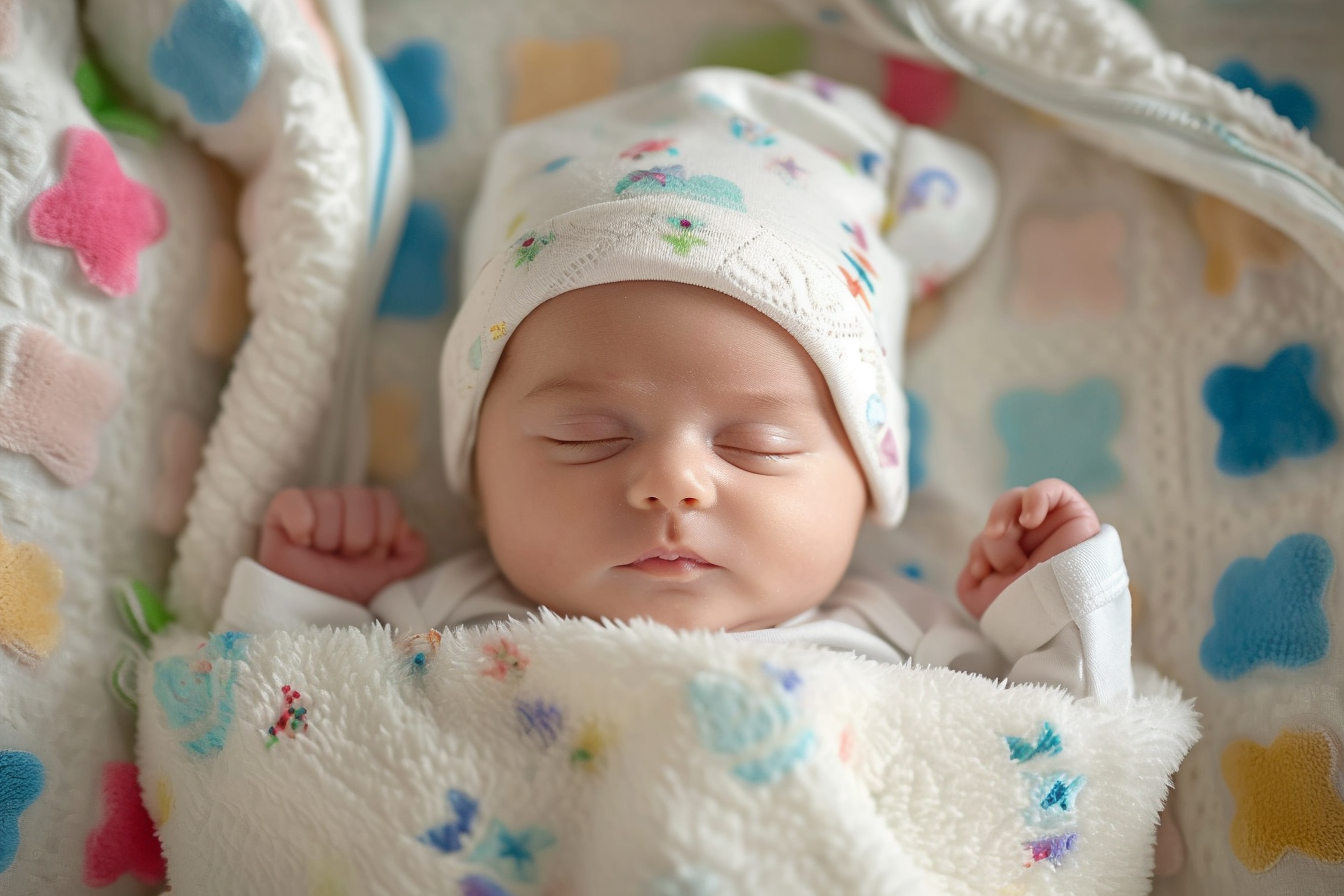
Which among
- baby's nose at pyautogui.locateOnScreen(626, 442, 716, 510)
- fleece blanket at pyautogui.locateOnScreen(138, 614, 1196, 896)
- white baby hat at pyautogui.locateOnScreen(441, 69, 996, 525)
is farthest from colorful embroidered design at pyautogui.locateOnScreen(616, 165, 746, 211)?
fleece blanket at pyautogui.locateOnScreen(138, 614, 1196, 896)

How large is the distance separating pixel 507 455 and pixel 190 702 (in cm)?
43

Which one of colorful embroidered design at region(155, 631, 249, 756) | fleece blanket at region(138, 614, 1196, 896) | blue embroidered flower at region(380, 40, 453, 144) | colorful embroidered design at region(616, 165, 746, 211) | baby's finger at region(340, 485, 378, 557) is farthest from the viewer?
blue embroidered flower at region(380, 40, 453, 144)

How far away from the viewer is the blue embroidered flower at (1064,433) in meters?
1.49

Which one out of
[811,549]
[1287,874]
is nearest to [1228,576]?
[1287,874]

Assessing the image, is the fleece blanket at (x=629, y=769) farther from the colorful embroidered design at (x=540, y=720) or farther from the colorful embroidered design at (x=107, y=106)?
the colorful embroidered design at (x=107, y=106)

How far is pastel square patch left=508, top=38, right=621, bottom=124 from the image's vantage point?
1.68 metres

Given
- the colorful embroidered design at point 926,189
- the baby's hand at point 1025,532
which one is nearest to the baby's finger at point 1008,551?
the baby's hand at point 1025,532

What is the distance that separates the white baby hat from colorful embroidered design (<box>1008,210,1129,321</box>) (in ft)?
0.27

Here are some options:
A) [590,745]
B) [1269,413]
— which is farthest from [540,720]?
[1269,413]

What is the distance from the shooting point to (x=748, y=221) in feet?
4.10

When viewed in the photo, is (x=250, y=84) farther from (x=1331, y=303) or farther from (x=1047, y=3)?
(x=1331, y=303)

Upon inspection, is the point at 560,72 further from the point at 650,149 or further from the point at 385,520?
the point at 385,520

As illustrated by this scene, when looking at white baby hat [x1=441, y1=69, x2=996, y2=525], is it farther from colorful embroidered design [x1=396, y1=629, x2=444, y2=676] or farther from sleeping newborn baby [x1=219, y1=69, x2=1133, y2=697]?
colorful embroidered design [x1=396, y1=629, x2=444, y2=676]

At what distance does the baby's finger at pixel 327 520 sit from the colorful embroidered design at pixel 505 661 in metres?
0.33
